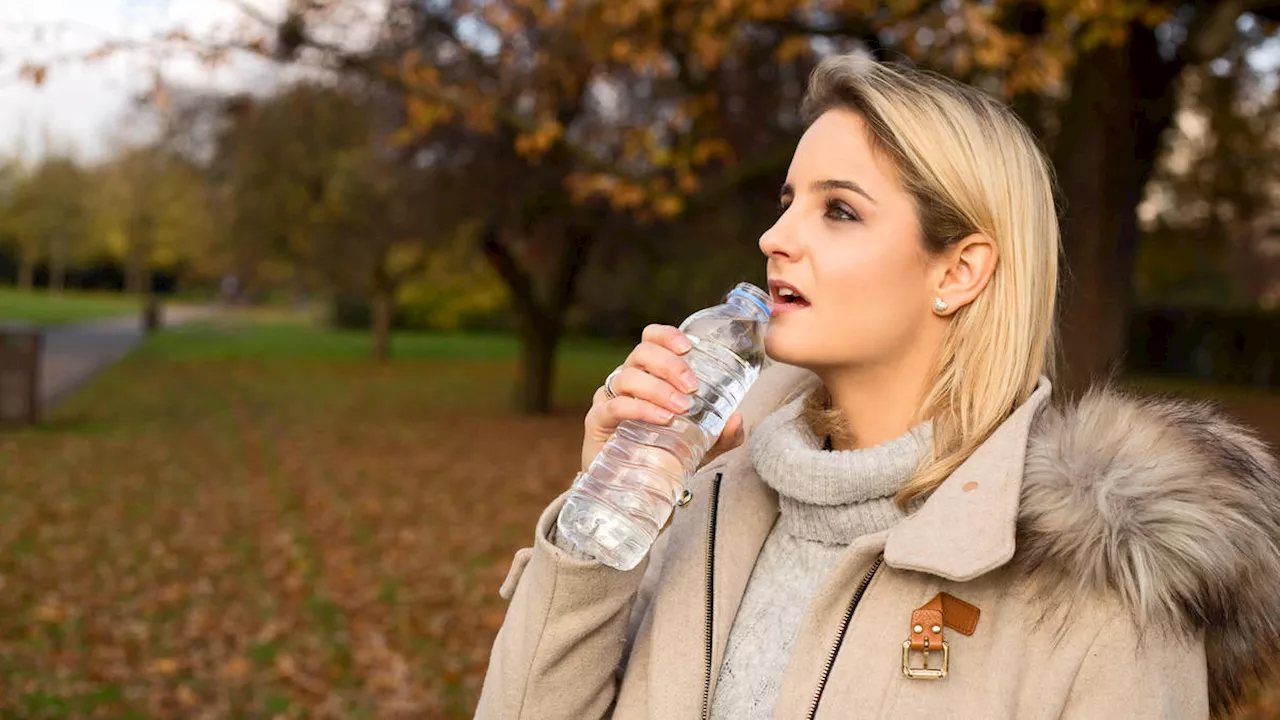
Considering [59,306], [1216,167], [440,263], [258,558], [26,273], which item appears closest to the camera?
[258,558]

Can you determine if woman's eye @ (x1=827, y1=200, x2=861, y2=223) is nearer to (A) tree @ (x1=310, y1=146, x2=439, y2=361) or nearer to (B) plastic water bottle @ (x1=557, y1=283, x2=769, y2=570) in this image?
(B) plastic water bottle @ (x1=557, y1=283, x2=769, y2=570)

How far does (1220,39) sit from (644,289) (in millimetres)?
30962

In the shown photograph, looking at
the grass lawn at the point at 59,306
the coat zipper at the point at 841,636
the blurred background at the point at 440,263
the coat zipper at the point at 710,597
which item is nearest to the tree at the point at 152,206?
the blurred background at the point at 440,263

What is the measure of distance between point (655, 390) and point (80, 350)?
3306 cm

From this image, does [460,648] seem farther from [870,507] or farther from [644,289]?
[644,289]

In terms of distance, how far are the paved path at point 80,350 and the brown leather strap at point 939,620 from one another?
19553 millimetres

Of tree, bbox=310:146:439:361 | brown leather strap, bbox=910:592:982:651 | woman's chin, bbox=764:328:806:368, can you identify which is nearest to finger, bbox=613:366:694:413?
woman's chin, bbox=764:328:806:368

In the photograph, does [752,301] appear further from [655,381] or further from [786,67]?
[786,67]

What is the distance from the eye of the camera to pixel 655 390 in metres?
1.94

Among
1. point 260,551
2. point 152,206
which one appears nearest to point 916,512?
point 260,551

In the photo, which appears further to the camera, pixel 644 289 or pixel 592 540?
pixel 644 289

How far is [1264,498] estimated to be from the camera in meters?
1.86

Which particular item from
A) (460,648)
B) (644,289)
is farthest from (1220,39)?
(644,289)

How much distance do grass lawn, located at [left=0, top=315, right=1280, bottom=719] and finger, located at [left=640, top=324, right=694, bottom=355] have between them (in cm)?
480
